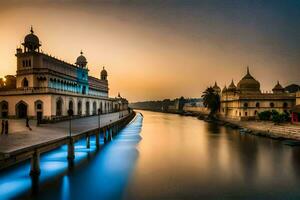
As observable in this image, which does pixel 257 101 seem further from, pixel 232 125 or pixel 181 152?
pixel 181 152

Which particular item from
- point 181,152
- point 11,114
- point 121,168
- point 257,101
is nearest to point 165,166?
point 121,168

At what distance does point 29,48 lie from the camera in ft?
202

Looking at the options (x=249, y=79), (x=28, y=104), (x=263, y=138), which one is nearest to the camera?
(x=263, y=138)

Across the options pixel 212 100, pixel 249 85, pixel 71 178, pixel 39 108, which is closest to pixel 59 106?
pixel 39 108

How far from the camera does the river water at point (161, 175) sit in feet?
70.1

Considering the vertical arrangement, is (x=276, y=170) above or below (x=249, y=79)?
below

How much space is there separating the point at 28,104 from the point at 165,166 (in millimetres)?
35737

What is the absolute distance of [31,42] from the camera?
198 feet

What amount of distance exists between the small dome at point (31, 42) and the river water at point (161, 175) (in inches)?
1247

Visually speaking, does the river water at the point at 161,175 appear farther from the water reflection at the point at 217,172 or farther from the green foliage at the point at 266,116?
the green foliage at the point at 266,116

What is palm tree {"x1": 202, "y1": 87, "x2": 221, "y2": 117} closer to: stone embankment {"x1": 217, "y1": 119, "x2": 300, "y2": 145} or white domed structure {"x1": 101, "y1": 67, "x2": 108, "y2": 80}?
stone embankment {"x1": 217, "y1": 119, "x2": 300, "y2": 145}

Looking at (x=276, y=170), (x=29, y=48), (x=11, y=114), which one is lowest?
(x=276, y=170)

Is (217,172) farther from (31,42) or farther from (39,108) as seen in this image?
(31,42)

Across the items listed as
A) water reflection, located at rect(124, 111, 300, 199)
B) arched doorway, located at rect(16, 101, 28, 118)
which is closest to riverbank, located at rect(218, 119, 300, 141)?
water reflection, located at rect(124, 111, 300, 199)
